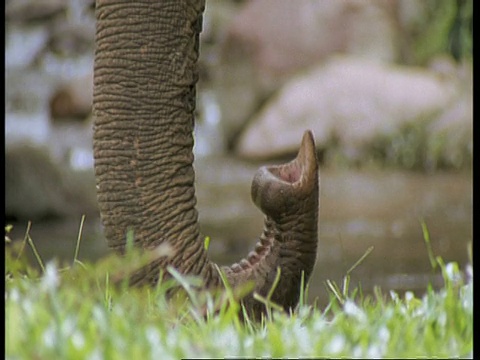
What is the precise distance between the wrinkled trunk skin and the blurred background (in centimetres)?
301

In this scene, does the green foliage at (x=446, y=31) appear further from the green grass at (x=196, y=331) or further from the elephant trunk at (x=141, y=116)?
the green grass at (x=196, y=331)

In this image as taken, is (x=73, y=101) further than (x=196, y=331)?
Yes

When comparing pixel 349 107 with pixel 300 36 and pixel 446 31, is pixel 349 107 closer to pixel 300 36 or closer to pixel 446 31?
pixel 300 36

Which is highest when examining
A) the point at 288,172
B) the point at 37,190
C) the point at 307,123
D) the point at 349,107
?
the point at 288,172

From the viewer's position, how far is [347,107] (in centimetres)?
1352

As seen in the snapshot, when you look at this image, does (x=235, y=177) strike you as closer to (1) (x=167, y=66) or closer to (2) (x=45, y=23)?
(2) (x=45, y=23)

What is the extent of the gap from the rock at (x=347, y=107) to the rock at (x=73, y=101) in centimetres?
248

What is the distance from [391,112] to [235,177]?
7.25ft

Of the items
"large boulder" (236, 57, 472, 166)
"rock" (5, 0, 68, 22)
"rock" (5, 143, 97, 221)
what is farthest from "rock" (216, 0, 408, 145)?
"rock" (5, 143, 97, 221)

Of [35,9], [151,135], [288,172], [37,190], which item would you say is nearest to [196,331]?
[151,135]

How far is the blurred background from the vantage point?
29.3ft

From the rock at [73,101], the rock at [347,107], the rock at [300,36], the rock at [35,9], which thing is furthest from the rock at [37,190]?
the rock at [35,9]

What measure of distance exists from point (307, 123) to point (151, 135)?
10.2 metres

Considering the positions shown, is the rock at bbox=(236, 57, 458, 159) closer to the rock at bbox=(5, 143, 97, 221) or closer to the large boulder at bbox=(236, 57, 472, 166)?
the large boulder at bbox=(236, 57, 472, 166)
